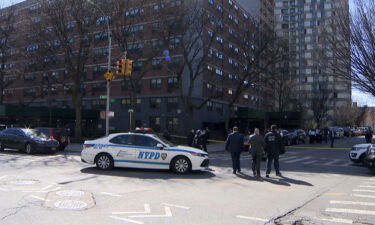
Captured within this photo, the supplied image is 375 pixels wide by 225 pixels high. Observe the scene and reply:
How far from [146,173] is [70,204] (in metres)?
5.46

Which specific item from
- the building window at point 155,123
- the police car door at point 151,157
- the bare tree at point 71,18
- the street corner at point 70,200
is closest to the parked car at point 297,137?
the building window at point 155,123

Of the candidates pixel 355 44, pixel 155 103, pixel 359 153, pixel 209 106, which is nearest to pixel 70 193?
pixel 359 153

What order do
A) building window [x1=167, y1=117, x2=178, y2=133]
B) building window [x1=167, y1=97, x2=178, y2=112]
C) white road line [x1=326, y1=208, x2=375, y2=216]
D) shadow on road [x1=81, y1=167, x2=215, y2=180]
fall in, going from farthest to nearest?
1. building window [x1=167, y1=97, x2=178, y2=112]
2. building window [x1=167, y1=117, x2=178, y2=133]
3. shadow on road [x1=81, y1=167, x2=215, y2=180]
4. white road line [x1=326, y1=208, x2=375, y2=216]

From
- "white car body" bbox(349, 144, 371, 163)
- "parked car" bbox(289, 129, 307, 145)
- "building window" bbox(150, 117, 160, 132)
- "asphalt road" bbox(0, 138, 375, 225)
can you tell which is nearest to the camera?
"asphalt road" bbox(0, 138, 375, 225)

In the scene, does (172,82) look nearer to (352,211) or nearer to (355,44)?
(355,44)

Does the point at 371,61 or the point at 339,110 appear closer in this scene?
the point at 371,61

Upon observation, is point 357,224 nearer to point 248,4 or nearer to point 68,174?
point 68,174

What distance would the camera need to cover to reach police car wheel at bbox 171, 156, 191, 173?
12.9 m

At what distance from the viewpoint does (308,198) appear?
8.89 metres

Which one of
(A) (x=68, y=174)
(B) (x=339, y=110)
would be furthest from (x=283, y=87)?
(A) (x=68, y=174)

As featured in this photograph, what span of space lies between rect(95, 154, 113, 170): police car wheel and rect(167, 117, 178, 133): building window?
32.7 m

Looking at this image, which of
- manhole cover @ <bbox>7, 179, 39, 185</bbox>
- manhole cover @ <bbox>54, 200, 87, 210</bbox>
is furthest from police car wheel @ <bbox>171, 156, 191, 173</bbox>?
manhole cover @ <bbox>54, 200, 87, 210</bbox>

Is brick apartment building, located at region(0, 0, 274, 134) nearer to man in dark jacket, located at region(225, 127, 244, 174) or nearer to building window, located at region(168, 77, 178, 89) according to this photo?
building window, located at region(168, 77, 178, 89)

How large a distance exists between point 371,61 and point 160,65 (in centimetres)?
2824
